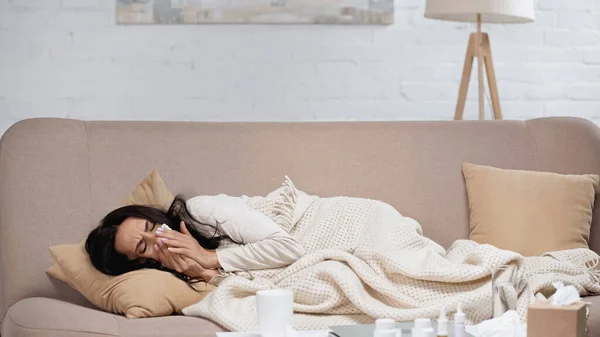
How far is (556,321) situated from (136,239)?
1285 mm

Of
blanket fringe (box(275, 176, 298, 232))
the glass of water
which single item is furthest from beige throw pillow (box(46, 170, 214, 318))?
the glass of water

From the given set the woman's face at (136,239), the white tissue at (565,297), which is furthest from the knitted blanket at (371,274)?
the white tissue at (565,297)

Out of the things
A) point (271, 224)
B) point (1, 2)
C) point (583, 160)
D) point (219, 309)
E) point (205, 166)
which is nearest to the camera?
point (219, 309)

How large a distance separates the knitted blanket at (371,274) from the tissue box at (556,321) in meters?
0.48

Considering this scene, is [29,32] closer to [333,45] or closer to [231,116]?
[231,116]

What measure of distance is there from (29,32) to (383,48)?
1469mm

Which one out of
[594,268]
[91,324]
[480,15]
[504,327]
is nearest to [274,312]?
[504,327]

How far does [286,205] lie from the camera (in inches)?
Answer: 107

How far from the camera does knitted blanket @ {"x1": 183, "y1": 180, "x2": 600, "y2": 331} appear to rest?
2.23 m

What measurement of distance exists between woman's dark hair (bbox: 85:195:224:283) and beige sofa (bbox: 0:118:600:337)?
0.54 feet

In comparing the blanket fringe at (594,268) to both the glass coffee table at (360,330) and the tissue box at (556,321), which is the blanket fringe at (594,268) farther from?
the tissue box at (556,321)

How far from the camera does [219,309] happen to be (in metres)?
2.20

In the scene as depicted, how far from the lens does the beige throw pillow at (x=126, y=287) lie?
2.27 m

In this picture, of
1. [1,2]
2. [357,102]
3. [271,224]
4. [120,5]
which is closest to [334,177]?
[271,224]
